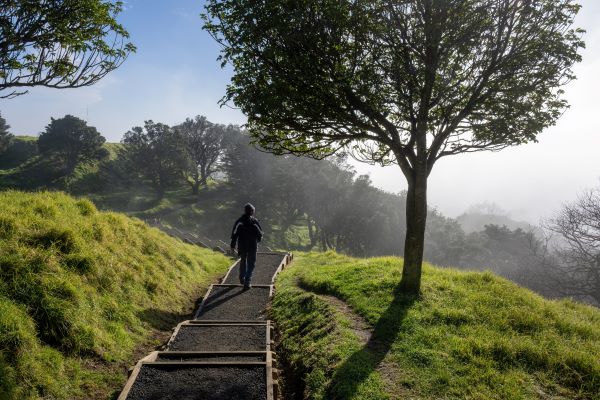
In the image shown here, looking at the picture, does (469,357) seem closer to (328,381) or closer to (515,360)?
(515,360)

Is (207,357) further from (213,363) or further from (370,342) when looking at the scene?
(370,342)

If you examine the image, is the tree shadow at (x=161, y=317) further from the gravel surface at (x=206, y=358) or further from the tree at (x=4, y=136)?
the tree at (x=4, y=136)

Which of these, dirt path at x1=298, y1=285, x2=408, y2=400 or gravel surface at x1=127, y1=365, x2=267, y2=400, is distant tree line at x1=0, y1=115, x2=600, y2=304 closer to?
dirt path at x1=298, y1=285, x2=408, y2=400

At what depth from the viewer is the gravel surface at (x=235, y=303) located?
1022 centimetres

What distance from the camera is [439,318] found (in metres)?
8.37

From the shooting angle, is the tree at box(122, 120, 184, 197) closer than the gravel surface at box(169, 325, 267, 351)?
No

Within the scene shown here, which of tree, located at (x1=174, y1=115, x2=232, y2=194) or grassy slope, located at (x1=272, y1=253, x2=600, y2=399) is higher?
tree, located at (x1=174, y1=115, x2=232, y2=194)

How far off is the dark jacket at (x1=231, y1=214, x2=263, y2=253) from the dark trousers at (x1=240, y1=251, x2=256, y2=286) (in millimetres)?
150

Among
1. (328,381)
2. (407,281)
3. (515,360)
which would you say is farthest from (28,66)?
(515,360)

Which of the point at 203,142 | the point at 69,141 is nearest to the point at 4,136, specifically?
the point at 69,141

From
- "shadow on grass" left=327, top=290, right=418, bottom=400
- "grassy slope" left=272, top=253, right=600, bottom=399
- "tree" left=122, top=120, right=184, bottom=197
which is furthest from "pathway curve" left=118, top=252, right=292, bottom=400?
"tree" left=122, top=120, right=184, bottom=197

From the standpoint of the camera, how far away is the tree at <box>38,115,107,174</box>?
2227 inches

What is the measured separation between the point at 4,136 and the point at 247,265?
216 feet

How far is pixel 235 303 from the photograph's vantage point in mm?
11148
